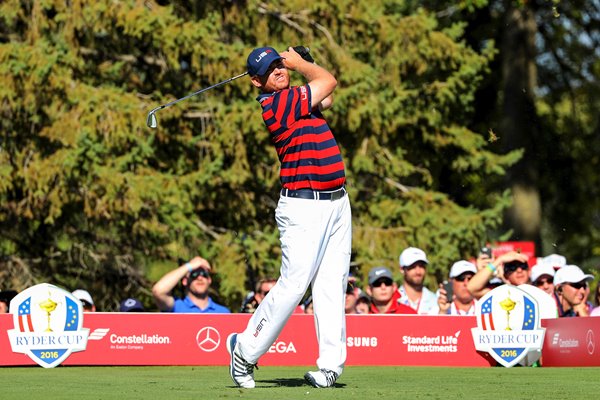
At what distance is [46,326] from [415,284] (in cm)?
364

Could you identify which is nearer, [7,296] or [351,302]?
[351,302]

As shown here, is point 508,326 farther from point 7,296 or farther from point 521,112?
point 521,112

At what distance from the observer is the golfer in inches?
319

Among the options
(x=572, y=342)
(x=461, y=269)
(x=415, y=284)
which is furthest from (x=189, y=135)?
(x=572, y=342)

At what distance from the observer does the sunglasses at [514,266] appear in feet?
42.8

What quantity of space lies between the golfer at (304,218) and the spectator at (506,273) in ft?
14.5

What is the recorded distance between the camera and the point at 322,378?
26.8ft

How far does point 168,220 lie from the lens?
1914 centimetres

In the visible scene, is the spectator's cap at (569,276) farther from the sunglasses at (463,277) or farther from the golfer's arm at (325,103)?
the golfer's arm at (325,103)

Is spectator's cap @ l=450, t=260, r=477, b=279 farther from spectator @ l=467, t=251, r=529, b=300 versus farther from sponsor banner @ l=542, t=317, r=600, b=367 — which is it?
sponsor banner @ l=542, t=317, r=600, b=367

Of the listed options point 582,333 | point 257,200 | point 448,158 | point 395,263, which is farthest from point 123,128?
point 582,333

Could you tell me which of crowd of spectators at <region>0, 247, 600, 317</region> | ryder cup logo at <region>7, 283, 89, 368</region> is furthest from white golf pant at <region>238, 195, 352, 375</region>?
crowd of spectators at <region>0, 247, 600, 317</region>

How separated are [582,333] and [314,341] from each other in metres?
2.34

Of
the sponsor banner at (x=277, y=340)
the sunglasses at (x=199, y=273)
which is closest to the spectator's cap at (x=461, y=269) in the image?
the sponsor banner at (x=277, y=340)
